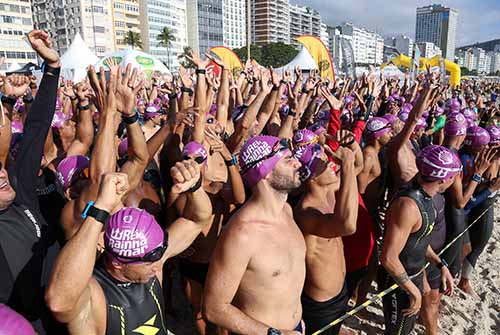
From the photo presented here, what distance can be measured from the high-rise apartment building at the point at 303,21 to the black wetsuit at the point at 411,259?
169 meters

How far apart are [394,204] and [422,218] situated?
0.79ft

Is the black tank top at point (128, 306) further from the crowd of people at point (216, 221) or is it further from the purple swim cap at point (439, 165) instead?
the purple swim cap at point (439, 165)

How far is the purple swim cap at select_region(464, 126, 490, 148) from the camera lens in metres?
4.95

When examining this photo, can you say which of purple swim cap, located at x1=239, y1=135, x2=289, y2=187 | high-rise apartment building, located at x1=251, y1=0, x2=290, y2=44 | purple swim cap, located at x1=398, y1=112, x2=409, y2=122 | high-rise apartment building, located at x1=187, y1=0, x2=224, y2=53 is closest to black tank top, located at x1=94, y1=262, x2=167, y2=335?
purple swim cap, located at x1=239, y1=135, x2=289, y2=187

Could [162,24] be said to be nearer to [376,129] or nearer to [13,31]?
[13,31]

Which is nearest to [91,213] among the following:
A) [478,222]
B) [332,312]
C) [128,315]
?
[128,315]

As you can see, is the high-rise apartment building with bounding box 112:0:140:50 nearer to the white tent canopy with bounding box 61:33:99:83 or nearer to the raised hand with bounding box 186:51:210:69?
the white tent canopy with bounding box 61:33:99:83

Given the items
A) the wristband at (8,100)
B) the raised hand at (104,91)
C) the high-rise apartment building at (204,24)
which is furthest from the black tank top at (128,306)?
the high-rise apartment building at (204,24)

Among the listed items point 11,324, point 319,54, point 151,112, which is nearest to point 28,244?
point 11,324

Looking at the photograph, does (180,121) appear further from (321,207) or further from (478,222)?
(478,222)

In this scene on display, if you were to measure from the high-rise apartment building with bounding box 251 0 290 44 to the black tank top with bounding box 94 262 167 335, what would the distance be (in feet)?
503

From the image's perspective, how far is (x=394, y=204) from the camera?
3184 millimetres

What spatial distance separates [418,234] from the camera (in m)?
3.21

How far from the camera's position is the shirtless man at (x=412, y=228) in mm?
3066
